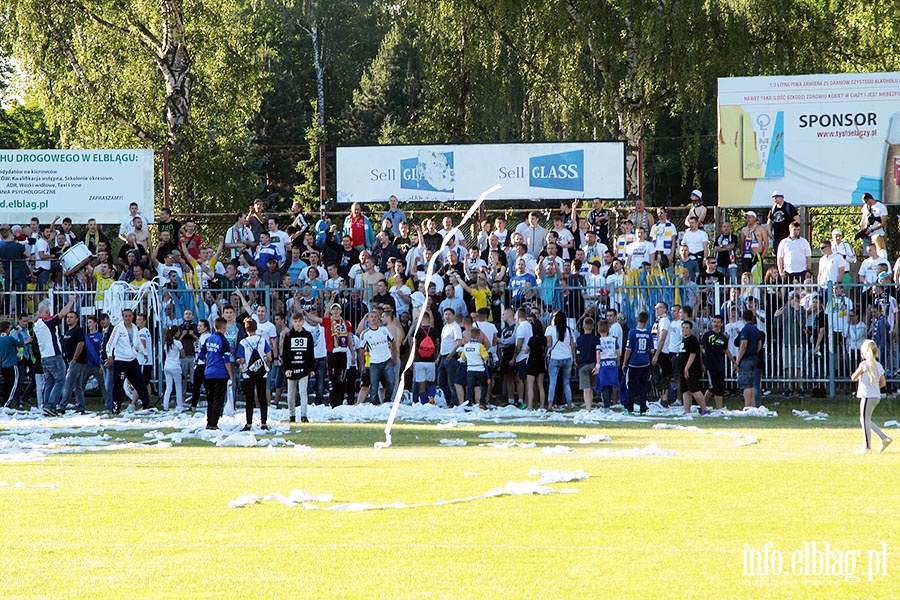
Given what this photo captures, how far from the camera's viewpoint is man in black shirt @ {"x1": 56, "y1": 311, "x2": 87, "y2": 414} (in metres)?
22.5

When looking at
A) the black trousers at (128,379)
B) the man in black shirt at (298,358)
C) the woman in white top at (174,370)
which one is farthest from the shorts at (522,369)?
the black trousers at (128,379)

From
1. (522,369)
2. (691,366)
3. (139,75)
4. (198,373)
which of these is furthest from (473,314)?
(139,75)

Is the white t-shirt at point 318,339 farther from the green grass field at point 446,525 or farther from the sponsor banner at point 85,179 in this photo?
the sponsor banner at point 85,179

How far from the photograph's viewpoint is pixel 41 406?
2283 cm

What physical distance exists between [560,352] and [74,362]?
901 centimetres

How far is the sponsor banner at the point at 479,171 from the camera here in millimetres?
28547

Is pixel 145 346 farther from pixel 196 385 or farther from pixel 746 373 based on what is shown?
pixel 746 373

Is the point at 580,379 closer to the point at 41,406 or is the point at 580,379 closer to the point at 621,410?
the point at 621,410

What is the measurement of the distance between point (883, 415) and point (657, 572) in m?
13.0

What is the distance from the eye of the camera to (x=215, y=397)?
18.1 meters

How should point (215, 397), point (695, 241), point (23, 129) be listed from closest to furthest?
point (215, 397) < point (695, 241) < point (23, 129)

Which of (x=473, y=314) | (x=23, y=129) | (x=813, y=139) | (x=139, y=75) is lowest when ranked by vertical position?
(x=473, y=314)

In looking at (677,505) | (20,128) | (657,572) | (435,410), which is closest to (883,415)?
(435,410)

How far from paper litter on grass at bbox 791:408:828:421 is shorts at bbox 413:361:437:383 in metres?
6.40
